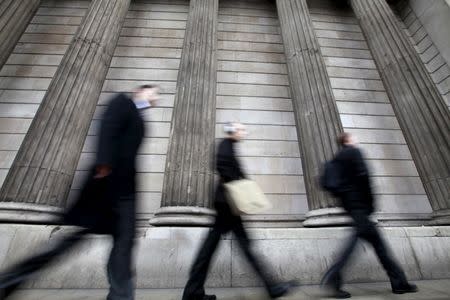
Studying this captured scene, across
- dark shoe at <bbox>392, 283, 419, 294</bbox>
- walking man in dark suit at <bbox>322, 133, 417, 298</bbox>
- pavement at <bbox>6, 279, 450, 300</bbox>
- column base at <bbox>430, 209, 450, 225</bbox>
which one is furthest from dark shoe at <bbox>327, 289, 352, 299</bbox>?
column base at <bbox>430, 209, 450, 225</bbox>

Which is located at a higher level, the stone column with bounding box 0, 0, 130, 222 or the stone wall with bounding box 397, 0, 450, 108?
the stone wall with bounding box 397, 0, 450, 108

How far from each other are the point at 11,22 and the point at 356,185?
10405 millimetres

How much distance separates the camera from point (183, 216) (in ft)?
17.5

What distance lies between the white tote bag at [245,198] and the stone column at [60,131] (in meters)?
4.51

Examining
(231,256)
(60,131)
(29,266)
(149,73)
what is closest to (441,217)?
(231,256)

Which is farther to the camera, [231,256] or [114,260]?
[231,256]

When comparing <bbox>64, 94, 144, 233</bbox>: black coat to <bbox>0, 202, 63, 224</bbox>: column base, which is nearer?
<bbox>64, 94, 144, 233</bbox>: black coat

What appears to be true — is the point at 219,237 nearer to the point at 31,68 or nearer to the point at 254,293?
the point at 254,293

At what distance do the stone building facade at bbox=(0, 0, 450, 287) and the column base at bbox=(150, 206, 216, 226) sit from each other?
36 mm

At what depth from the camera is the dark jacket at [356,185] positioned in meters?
3.40

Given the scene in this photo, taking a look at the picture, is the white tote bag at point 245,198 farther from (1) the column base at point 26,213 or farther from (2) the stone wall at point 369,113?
(2) the stone wall at point 369,113

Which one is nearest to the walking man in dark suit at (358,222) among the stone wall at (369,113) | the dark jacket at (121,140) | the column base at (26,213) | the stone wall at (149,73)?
the dark jacket at (121,140)

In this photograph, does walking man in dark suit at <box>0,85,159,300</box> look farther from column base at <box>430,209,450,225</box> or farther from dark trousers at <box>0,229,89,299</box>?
column base at <box>430,209,450,225</box>

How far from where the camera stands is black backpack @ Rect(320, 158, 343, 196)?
3445mm
